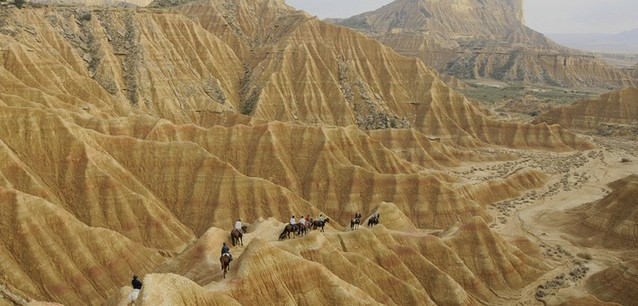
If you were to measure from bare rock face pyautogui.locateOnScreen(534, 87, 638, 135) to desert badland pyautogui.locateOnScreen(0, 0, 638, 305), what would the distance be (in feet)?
3.12

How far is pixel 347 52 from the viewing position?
150125mm

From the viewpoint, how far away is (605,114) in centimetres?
16738

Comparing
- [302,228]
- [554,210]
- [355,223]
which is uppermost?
[302,228]

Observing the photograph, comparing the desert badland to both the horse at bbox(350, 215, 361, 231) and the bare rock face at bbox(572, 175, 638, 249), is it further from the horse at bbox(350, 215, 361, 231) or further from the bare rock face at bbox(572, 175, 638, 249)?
the horse at bbox(350, 215, 361, 231)

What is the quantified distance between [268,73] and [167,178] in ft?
213

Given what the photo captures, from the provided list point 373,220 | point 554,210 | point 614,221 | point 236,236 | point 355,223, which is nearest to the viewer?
point 236,236

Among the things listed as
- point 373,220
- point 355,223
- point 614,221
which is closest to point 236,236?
point 355,223

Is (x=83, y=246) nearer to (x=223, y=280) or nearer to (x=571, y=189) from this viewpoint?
(x=223, y=280)

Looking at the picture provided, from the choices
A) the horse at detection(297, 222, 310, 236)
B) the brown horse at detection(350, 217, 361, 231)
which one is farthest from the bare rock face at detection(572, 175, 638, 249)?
the horse at detection(297, 222, 310, 236)

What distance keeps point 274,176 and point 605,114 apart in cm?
12268

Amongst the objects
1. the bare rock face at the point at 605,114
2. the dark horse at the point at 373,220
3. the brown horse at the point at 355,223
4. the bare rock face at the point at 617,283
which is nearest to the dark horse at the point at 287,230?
the brown horse at the point at 355,223

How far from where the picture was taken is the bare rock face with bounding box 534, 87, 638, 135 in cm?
16412

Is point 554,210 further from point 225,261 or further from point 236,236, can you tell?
point 225,261

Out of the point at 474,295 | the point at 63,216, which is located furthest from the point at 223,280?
the point at 474,295
